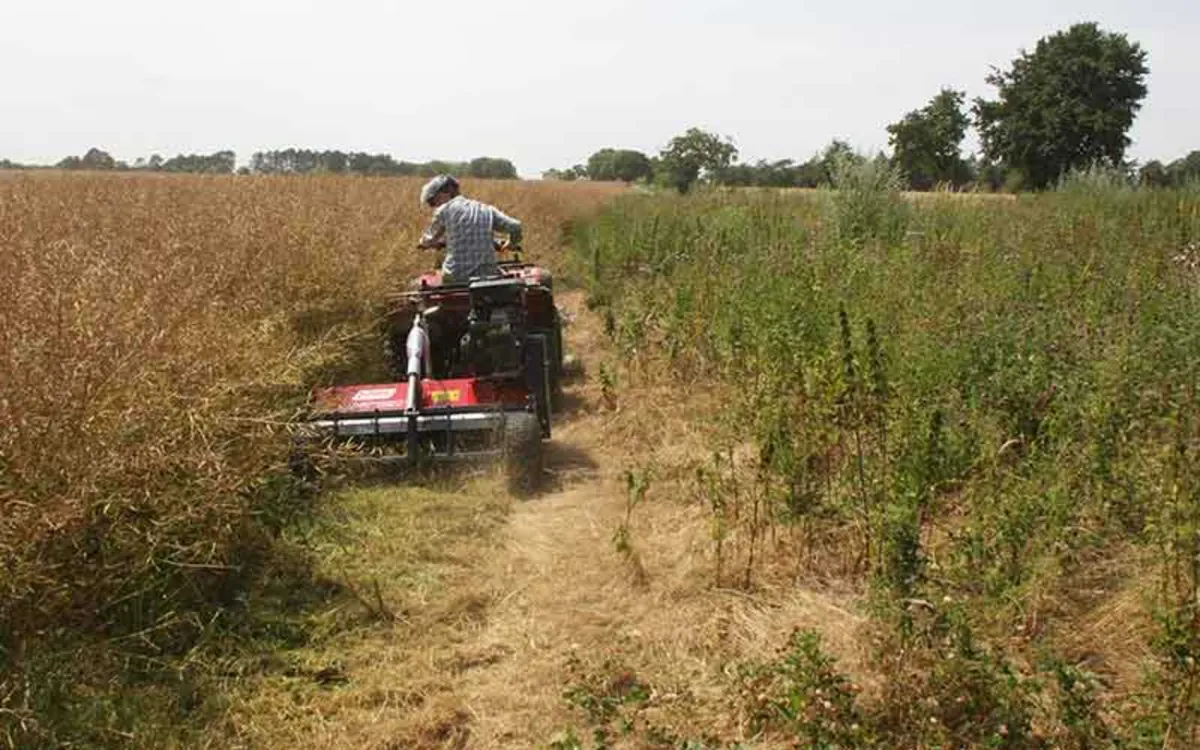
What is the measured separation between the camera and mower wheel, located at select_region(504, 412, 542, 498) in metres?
5.11

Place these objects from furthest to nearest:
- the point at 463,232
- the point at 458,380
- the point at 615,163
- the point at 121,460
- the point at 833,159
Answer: the point at 615,163
the point at 833,159
the point at 463,232
the point at 458,380
the point at 121,460

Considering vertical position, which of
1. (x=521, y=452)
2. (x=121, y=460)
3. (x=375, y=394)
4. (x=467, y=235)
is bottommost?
(x=521, y=452)

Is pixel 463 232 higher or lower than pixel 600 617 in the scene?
higher

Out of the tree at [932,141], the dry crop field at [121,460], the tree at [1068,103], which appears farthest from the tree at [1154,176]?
the tree at [1068,103]

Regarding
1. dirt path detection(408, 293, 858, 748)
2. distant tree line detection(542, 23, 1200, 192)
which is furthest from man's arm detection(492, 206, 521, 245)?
distant tree line detection(542, 23, 1200, 192)

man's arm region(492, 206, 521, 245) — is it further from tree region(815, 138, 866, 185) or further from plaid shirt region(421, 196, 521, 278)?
tree region(815, 138, 866, 185)

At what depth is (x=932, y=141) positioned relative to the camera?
81.3 ft

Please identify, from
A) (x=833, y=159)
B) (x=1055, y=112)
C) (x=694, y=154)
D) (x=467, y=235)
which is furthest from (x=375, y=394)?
(x=1055, y=112)

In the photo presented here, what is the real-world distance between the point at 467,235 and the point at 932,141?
855 inches

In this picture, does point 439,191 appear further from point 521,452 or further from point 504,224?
point 521,452

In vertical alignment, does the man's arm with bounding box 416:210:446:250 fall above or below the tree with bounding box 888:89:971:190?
below

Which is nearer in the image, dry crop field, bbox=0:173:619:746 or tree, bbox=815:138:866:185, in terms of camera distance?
dry crop field, bbox=0:173:619:746

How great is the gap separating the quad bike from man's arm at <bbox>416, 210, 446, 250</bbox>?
10.8 inches

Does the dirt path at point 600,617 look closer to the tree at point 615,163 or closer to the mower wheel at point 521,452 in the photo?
the mower wheel at point 521,452
